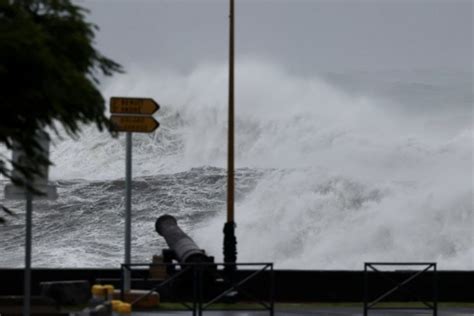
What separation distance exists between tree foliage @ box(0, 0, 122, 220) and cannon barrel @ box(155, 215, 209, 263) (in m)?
13.3

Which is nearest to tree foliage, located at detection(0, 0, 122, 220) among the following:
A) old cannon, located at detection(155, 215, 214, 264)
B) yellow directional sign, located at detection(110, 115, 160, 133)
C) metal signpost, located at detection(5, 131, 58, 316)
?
metal signpost, located at detection(5, 131, 58, 316)

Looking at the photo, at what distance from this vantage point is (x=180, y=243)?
29.8 meters

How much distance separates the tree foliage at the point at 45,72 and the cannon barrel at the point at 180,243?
43.7 feet

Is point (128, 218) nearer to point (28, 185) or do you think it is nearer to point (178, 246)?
point (178, 246)

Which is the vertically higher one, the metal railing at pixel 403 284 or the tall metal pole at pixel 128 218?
the tall metal pole at pixel 128 218

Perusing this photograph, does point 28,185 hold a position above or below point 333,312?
above

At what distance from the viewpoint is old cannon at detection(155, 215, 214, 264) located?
27.8 m

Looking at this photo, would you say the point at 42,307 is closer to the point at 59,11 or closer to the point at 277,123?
the point at 59,11

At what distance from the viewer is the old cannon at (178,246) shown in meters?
27.8

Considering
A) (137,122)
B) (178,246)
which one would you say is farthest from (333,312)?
(137,122)

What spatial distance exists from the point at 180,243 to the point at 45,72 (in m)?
16.7

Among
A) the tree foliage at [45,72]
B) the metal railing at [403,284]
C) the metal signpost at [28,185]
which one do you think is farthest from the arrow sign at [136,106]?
the tree foliage at [45,72]

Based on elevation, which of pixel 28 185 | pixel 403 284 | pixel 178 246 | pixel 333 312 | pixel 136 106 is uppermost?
pixel 136 106

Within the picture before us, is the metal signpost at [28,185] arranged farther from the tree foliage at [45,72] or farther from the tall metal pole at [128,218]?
the tall metal pole at [128,218]
